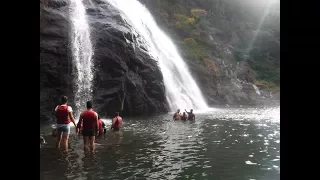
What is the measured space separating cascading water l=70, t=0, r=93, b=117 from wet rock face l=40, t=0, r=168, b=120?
40cm

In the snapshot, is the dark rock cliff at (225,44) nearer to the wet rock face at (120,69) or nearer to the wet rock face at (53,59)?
the wet rock face at (120,69)

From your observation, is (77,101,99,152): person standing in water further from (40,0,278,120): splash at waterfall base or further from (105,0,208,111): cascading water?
(105,0,208,111): cascading water

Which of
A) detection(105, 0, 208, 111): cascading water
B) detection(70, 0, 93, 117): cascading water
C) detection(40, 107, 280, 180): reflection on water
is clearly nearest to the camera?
detection(40, 107, 280, 180): reflection on water

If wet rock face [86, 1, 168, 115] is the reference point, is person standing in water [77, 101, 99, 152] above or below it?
below

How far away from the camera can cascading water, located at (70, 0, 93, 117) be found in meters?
20.7

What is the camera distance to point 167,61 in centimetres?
3019

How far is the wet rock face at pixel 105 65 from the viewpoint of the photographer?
63.8 ft

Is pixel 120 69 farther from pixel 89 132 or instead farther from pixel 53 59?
pixel 89 132

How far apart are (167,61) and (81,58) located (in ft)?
35.9

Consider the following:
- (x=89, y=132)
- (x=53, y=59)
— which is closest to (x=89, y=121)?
(x=89, y=132)

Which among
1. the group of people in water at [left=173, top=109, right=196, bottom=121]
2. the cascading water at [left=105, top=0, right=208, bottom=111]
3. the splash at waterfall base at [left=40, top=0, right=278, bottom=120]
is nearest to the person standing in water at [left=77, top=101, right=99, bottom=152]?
the group of people in water at [left=173, top=109, right=196, bottom=121]

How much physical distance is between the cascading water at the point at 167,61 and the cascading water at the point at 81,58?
464cm
